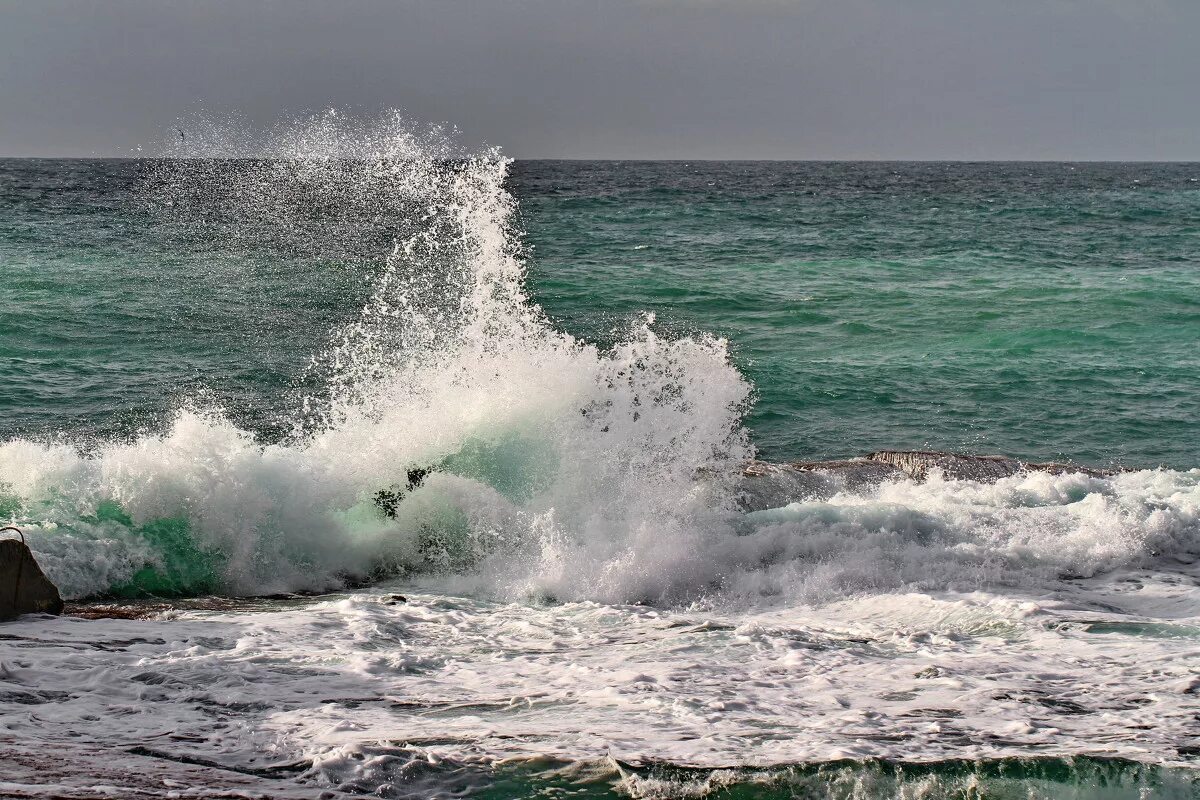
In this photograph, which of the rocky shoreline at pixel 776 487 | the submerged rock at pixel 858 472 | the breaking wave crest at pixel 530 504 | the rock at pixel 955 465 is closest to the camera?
the rocky shoreline at pixel 776 487

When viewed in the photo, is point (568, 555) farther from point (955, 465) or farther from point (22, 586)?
point (955, 465)

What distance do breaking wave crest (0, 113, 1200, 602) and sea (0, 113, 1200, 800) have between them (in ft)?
0.10

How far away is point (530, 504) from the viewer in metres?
9.29

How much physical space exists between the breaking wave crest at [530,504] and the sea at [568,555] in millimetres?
32

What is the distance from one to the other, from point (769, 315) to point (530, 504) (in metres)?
12.7

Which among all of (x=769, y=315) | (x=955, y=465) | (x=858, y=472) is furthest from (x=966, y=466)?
(x=769, y=315)

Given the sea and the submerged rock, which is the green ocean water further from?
the submerged rock

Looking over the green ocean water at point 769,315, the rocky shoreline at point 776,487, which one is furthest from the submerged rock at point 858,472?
the green ocean water at point 769,315

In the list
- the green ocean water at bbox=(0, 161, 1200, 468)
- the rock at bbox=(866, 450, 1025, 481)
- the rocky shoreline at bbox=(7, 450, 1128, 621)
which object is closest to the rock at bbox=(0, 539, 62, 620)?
the rocky shoreline at bbox=(7, 450, 1128, 621)

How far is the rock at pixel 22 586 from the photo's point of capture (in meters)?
6.63

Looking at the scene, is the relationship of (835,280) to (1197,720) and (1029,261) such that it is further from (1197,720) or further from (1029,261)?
(1197,720)

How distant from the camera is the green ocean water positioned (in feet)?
46.9

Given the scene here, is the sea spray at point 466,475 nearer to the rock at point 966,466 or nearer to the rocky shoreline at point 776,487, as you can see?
the rocky shoreline at point 776,487

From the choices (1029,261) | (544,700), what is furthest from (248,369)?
(1029,261)
